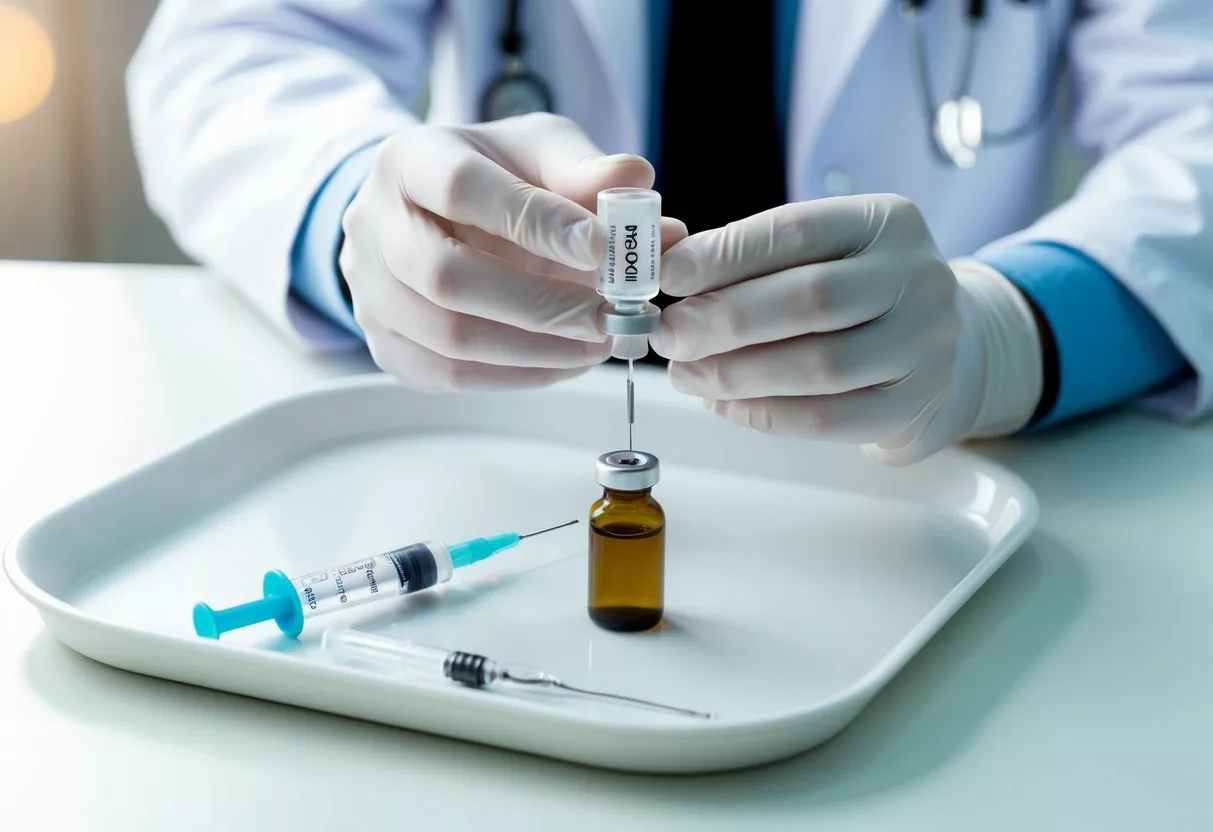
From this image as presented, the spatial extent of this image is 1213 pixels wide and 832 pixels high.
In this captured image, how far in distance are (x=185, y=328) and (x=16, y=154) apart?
1174mm

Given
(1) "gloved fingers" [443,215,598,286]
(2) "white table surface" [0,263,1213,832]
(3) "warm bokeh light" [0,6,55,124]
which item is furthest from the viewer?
(3) "warm bokeh light" [0,6,55,124]

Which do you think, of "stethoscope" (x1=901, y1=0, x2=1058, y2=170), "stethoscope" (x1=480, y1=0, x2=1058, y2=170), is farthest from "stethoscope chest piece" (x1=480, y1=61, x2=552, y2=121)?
"stethoscope" (x1=901, y1=0, x2=1058, y2=170)

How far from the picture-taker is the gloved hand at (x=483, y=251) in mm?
775

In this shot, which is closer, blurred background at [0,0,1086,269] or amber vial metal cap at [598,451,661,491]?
amber vial metal cap at [598,451,661,491]

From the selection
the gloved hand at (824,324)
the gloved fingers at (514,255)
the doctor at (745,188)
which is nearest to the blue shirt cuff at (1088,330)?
the doctor at (745,188)

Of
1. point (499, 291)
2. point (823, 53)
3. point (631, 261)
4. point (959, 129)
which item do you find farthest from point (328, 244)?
point (959, 129)

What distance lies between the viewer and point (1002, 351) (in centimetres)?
98

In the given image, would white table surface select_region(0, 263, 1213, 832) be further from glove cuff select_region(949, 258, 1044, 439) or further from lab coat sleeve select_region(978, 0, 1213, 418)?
lab coat sleeve select_region(978, 0, 1213, 418)

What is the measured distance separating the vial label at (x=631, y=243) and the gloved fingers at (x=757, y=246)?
1.4 inches

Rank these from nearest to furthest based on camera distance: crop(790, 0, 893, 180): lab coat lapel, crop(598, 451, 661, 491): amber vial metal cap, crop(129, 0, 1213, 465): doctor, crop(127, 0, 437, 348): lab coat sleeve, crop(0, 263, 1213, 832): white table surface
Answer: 1. crop(0, 263, 1213, 832): white table surface
2. crop(598, 451, 661, 491): amber vial metal cap
3. crop(129, 0, 1213, 465): doctor
4. crop(127, 0, 437, 348): lab coat sleeve
5. crop(790, 0, 893, 180): lab coat lapel

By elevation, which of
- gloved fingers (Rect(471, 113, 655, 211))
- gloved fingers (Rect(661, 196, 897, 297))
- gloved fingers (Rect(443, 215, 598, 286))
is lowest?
gloved fingers (Rect(443, 215, 598, 286))

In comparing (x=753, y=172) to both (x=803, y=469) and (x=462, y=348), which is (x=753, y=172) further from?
(x=462, y=348)

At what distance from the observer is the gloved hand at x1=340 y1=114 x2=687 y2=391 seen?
30.5 inches

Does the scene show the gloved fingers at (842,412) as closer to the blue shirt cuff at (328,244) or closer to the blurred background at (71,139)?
the blue shirt cuff at (328,244)
